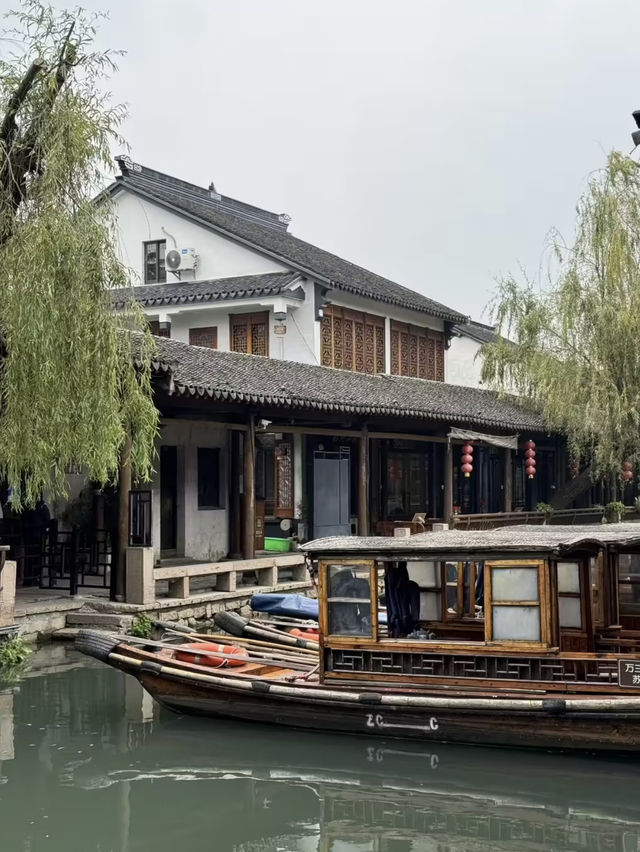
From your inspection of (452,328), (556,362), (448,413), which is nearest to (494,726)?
(448,413)

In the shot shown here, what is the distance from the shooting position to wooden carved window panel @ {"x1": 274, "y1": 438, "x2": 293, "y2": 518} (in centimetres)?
1780

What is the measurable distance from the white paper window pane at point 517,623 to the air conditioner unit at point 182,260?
47.2ft

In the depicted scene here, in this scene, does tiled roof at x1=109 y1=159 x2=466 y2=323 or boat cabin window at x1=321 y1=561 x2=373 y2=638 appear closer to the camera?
boat cabin window at x1=321 y1=561 x2=373 y2=638

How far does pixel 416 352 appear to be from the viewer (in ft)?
77.1

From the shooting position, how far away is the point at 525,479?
25531 mm

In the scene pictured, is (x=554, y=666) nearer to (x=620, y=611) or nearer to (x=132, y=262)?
(x=620, y=611)

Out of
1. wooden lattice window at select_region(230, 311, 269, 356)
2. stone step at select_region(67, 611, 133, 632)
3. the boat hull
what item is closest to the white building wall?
wooden lattice window at select_region(230, 311, 269, 356)

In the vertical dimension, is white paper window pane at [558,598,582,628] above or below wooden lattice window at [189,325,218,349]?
below

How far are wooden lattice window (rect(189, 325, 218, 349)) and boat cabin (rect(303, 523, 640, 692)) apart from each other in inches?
457

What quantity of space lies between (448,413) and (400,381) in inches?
112

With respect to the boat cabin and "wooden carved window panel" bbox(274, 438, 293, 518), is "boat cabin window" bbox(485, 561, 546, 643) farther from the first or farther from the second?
"wooden carved window panel" bbox(274, 438, 293, 518)

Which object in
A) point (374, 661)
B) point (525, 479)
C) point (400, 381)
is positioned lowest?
point (374, 661)

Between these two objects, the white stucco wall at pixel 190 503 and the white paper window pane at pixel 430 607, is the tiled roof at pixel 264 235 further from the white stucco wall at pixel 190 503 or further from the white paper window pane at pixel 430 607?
the white paper window pane at pixel 430 607

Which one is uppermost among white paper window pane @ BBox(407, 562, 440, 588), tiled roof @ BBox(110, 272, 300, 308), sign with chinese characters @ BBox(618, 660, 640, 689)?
tiled roof @ BBox(110, 272, 300, 308)
